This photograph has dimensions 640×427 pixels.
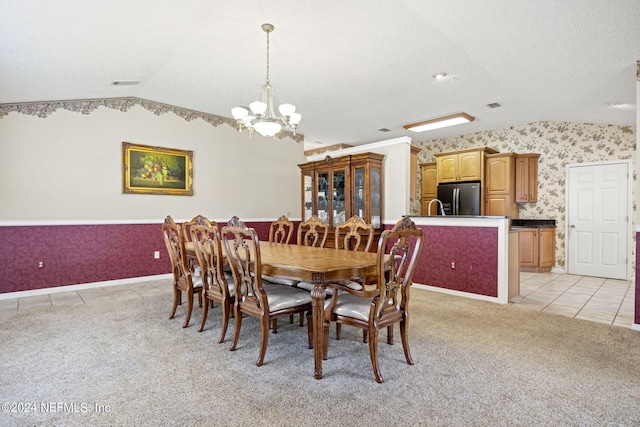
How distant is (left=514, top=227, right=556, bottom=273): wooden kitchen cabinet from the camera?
5754 mm

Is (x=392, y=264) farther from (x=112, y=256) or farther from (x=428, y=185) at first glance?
(x=428, y=185)

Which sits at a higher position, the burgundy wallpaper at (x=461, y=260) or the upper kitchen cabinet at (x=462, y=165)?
the upper kitchen cabinet at (x=462, y=165)

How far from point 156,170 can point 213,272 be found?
3.01 metres

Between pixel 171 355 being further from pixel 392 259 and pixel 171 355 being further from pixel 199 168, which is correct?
pixel 199 168

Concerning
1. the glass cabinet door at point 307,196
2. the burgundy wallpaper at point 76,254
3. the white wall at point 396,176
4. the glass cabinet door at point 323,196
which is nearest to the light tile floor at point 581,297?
the white wall at point 396,176

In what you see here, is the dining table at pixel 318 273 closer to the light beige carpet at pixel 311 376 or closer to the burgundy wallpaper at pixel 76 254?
the light beige carpet at pixel 311 376

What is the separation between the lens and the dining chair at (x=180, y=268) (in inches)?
116

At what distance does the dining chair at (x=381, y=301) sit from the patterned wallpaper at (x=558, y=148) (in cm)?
497

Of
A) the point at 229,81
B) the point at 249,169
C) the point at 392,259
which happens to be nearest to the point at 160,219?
the point at 249,169

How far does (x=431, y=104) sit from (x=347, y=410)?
430 cm

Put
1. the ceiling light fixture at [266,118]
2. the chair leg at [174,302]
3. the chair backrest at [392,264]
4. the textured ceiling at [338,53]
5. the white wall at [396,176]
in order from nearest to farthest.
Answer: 1. the chair backrest at [392,264]
2. the textured ceiling at [338,53]
3. the ceiling light fixture at [266,118]
4. the chair leg at [174,302]
5. the white wall at [396,176]

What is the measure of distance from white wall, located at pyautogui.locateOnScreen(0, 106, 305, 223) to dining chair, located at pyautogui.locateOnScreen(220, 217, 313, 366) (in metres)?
3.16

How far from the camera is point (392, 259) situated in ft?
7.21

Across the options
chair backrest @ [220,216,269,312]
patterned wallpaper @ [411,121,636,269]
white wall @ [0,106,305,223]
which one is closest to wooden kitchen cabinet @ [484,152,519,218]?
patterned wallpaper @ [411,121,636,269]
